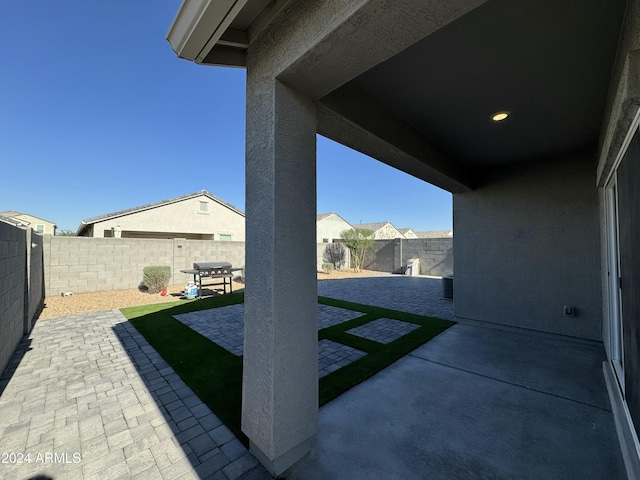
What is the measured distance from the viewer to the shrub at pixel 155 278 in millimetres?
8812

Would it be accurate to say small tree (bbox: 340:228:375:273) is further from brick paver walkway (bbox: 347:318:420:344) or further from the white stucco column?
the white stucco column

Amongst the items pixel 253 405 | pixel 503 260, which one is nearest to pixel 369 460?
pixel 253 405

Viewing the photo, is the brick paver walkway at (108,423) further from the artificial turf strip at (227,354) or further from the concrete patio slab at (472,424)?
the concrete patio slab at (472,424)

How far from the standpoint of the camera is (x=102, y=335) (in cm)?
473

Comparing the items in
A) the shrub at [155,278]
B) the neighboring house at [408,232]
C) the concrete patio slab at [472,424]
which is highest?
the neighboring house at [408,232]

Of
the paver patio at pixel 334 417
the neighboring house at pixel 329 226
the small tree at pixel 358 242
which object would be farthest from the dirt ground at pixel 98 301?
the neighboring house at pixel 329 226

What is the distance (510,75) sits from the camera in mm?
2307

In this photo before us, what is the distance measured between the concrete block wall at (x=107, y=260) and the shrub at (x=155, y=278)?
3.01 ft

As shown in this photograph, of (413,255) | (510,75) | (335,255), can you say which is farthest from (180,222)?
(510,75)

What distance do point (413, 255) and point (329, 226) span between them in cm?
1229

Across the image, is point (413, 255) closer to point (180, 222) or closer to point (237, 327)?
point (237, 327)

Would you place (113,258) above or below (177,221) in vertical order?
below

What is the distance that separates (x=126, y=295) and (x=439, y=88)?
10.2 m

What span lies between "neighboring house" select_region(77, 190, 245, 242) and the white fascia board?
16943 mm
